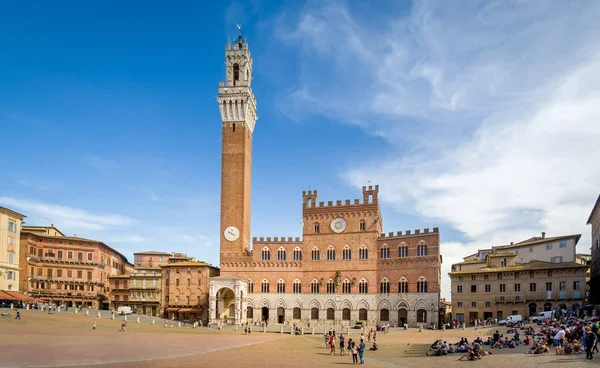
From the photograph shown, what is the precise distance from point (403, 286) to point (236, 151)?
1252 inches

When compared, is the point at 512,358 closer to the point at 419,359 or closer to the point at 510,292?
the point at 419,359

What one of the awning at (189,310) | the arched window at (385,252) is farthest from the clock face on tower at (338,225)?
the awning at (189,310)

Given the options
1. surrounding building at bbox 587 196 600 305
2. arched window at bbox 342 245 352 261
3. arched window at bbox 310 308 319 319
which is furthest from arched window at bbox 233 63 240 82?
surrounding building at bbox 587 196 600 305

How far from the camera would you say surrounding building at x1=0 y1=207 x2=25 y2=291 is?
206ft

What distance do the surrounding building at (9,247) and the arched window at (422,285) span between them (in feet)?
175

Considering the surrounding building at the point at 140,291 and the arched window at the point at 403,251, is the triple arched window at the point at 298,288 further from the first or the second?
the surrounding building at the point at 140,291

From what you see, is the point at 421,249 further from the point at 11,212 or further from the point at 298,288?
the point at 11,212

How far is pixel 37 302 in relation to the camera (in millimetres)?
64812

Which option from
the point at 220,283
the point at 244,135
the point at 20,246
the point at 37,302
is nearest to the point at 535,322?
the point at 220,283

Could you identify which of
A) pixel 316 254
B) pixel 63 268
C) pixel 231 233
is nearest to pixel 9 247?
pixel 63 268

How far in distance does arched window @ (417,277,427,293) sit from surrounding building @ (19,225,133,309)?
49682mm

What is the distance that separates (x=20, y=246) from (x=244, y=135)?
35.4 m

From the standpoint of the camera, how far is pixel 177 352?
3500cm

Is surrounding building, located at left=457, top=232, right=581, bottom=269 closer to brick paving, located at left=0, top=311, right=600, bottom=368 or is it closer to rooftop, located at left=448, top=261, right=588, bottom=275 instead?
rooftop, located at left=448, top=261, right=588, bottom=275
